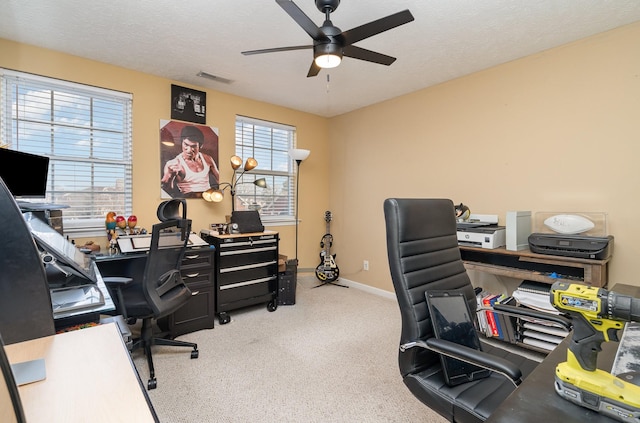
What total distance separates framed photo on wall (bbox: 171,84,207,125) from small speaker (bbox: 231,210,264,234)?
1.15 m

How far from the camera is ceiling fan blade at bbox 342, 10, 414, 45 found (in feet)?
5.36

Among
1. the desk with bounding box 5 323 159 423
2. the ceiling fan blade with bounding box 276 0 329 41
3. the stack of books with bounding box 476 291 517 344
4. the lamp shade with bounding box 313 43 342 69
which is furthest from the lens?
the stack of books with bounding box 476 291 517 344

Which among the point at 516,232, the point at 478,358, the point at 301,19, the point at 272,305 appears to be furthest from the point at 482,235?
the point at 272,305

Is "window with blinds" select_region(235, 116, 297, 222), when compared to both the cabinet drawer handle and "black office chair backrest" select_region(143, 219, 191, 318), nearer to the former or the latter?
the cabinet drawer handle

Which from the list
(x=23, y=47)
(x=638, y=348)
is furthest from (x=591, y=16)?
(x=23, y=47)

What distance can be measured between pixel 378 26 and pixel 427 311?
159cm

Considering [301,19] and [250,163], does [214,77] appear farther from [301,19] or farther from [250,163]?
[301,19]

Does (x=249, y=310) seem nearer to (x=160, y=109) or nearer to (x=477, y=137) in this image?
(x=160, y=109)

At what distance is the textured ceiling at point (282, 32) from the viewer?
1.99 metres

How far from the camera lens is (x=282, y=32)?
2.30 m

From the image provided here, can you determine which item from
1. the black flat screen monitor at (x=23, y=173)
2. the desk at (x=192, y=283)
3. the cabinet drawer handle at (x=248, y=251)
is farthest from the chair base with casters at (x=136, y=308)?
the cabinet drawer handle at (x=248, y=251)

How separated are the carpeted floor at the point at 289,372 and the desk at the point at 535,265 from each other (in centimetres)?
102

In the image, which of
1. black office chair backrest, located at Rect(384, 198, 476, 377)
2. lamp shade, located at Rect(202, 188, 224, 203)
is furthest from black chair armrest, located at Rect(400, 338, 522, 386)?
lamp shade, located at Rect(202, 188, 224, 203)

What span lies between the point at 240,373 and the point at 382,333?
134cm
